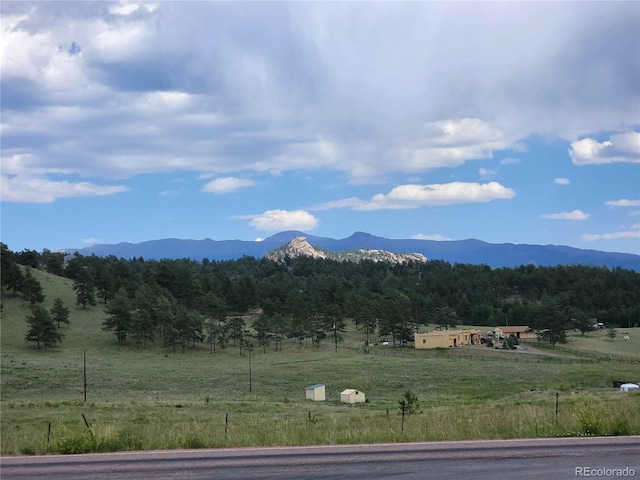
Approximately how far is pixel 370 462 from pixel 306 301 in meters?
90.1

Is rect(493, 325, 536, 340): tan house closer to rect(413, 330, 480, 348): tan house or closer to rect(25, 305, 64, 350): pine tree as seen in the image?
rect(413, 330, 480, 348): tan house

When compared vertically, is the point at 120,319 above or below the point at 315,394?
above

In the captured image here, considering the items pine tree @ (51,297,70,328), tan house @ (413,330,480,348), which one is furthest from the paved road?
pine tree @ (51,297,70,328)

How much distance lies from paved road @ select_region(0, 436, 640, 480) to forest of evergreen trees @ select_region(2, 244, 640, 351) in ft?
227

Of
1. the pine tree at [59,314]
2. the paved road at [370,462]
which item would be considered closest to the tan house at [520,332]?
the pine tree at [59,314]

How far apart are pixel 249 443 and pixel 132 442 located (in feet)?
9.14

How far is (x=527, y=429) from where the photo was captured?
15055 millimetres

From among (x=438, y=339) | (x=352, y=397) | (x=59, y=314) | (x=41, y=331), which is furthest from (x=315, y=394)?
(x=59, y=314)

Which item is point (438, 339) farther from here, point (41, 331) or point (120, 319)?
point (41, 331)

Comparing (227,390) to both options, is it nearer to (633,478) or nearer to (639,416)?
(639,416)

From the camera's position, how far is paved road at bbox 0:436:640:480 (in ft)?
36.7

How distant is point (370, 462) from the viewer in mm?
12281

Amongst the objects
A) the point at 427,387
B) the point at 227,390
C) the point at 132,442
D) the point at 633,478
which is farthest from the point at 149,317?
the point at 633,478

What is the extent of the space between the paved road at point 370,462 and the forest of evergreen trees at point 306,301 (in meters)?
69.2
